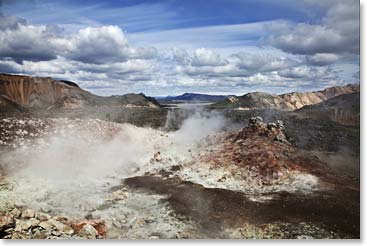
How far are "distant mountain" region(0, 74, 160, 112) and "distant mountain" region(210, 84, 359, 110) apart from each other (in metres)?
2.47

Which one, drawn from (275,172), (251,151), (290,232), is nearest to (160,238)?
(290,232)

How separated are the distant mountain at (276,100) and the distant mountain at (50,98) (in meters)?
2.47

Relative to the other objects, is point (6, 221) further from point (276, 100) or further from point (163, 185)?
point (276, 100)

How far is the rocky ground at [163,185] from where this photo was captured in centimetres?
598

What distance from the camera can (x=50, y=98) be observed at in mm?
14953

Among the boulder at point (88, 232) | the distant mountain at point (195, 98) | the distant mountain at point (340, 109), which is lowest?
the boulder at point (88, 232)

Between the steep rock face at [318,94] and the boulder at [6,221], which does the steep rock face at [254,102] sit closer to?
the steep rock face at [318,94]

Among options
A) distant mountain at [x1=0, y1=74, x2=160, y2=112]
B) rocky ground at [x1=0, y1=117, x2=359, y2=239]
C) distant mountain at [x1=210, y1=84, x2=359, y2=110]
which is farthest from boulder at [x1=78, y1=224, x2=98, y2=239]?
distant mountain at [x1=0, y1=74, x2=160, y2=112]

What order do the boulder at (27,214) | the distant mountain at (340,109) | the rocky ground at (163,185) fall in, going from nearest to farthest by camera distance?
the rocky ground at (163,185) < the boulder at (27,214) < the distant mountain at (340,109)

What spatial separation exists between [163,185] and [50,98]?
862 cm

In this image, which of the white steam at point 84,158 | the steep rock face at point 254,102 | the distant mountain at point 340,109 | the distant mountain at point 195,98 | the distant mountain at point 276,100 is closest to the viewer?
the white steam at point 84,158

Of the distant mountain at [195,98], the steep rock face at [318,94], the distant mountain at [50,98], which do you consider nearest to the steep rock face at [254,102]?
the steep rock face at [318,94]

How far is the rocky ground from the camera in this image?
19.6 ft

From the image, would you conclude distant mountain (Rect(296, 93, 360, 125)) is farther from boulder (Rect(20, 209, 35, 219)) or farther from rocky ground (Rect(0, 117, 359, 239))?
boulder (Rect(20, 209, 35, 219))
